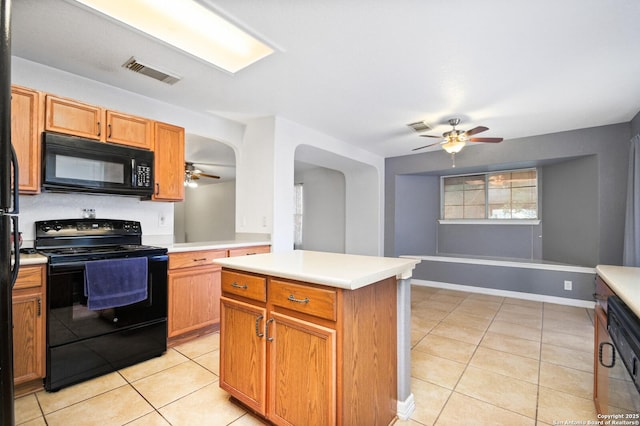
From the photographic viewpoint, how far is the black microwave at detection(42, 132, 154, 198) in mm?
2225

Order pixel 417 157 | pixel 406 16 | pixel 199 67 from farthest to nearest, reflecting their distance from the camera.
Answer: pixel 417 157
pixel 199 67
pixel 406 16

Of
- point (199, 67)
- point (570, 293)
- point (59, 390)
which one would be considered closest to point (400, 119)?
point (199, 67)

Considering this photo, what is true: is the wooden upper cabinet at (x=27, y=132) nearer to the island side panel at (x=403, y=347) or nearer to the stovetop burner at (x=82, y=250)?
the stovetop burner at (x=82, y=250)

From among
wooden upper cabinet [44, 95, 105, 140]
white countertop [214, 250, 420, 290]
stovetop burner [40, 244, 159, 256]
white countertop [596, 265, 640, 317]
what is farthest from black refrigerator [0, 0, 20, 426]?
white countertop [596, 265, 640, 317]

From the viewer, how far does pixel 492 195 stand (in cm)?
524

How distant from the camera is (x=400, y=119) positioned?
141 inches

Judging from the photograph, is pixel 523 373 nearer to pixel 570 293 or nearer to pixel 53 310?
pixel 570 293

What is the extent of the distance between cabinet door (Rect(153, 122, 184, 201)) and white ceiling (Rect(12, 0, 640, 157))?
372mm

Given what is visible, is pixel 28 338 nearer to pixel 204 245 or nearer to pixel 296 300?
pixel 204 245

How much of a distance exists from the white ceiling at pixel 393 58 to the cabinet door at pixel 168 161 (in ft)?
1.22

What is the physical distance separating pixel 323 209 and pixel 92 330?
5085 mm

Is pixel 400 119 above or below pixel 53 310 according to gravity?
above

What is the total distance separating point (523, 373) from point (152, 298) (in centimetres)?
297

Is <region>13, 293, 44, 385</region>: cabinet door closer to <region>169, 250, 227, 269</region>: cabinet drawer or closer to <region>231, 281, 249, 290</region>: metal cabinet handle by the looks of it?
<region>169, 250, 227, 269</region>: cabinet drawer
